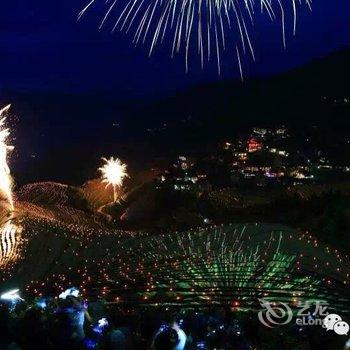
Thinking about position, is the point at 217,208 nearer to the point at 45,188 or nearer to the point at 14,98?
the point at 45,188

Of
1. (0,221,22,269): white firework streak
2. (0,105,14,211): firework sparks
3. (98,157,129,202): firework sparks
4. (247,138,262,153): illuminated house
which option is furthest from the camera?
(247,138,262,153): illuminated house

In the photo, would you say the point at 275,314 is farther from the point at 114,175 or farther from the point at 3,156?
the point at 114,175

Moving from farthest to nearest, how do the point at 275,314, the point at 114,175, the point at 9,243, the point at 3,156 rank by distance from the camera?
1. the point at 114,175
2. the point at 3,156
3. the point at 9,243
4. the point at 275,314

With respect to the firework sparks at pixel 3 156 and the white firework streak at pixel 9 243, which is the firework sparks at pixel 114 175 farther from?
the white firework streak at pixel 9 243

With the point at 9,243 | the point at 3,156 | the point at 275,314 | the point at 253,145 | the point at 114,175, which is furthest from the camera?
the point at 253,145

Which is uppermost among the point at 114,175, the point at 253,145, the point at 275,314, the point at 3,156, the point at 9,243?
the point at 253,145

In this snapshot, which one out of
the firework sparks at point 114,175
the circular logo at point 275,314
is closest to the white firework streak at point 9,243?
the circular logo at point 275,314

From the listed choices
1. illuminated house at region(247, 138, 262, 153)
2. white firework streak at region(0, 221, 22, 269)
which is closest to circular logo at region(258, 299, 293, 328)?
white firework streak at region(0, 221, 22, 269)

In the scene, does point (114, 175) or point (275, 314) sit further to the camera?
point (114, 175)

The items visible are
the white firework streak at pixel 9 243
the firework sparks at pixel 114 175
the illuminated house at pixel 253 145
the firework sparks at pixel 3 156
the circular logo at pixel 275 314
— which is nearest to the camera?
the circular logo at pixel 275 314

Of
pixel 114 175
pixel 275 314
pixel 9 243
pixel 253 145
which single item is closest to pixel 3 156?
pixel 9 243

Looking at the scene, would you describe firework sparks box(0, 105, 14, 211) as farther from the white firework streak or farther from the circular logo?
the circular logo

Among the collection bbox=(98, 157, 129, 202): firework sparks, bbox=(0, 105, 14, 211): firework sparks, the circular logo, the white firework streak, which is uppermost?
bbox=(98, 157, 129, 202): firework sparks
